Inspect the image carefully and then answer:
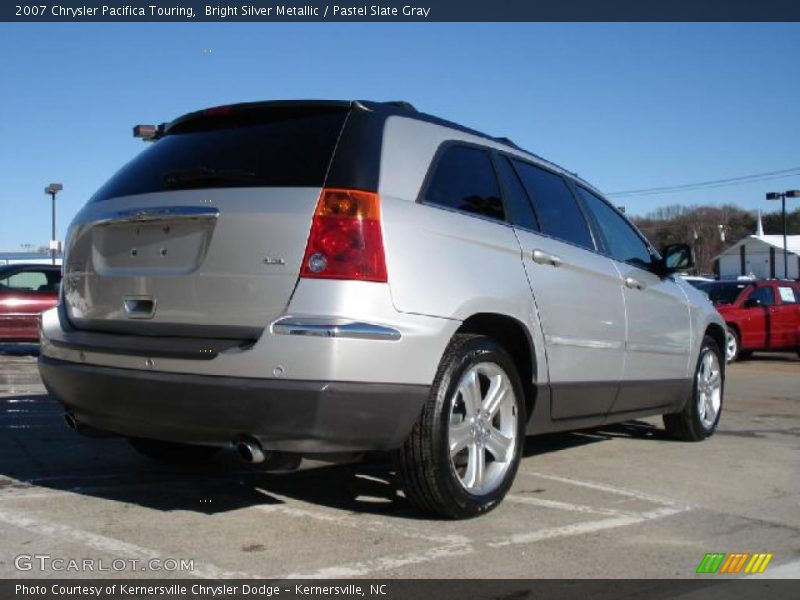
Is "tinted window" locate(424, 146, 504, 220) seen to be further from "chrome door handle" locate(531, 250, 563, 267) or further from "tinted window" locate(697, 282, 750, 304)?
"tinted window" locate(697, 282, 750, 304)

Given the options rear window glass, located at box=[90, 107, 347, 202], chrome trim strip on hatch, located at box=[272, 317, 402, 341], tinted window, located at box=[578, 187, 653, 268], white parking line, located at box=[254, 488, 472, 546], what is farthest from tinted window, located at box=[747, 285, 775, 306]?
chrome trim strip on hatch, located at box=[272, 317, 402, 341]

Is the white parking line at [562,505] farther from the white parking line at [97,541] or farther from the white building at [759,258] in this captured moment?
the white building at [759,258]

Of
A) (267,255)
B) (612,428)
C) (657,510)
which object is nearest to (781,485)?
(657,510)

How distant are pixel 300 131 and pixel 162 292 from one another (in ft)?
3.13

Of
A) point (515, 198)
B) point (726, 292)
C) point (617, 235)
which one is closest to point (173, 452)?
point (515, 198)

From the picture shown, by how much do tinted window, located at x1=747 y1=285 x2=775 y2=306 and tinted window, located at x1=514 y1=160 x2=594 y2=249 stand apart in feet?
39.8

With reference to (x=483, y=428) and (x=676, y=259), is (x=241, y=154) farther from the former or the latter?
(x=676, y=259)

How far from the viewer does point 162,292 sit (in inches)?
148

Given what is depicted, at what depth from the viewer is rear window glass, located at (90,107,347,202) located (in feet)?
12.4

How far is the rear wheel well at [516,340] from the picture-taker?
168 inches

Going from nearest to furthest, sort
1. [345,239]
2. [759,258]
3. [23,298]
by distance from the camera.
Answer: [345,239] < [23,298] < [759,258]

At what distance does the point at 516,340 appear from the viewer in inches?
177

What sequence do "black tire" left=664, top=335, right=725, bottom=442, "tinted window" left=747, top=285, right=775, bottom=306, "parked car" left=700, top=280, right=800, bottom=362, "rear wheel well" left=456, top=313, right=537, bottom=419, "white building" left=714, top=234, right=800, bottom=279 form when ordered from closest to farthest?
"rear wheel well" left=456, top=313, right=537, bottom=419 → "black tire" left=664, top=335, right=725, bottom=442 → "parked car" left=700, top=280, right=800, bottom=362 → "tinted window" left=747, top=285, right=775, bottom=306 → "white building" left=714, top=234, right=800, bottom=279

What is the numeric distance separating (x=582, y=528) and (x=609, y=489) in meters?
0.91
